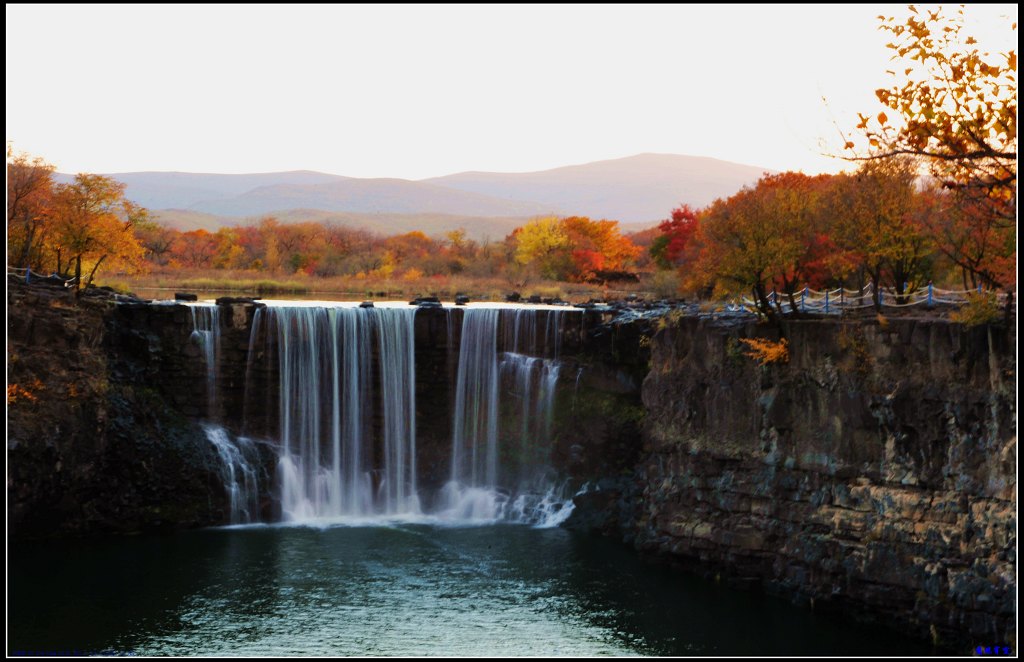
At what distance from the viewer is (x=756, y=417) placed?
35031 millimetres

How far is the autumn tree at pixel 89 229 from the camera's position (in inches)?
1640

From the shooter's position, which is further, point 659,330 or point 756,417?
point 659,330

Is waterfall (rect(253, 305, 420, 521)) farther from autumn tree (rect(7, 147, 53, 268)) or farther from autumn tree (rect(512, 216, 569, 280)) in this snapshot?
autumn tree (rect(512, 216, 569, 280))

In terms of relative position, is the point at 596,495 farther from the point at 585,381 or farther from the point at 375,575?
the point at 375,575

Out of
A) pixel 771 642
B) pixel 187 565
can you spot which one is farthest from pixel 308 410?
pixel 771 642

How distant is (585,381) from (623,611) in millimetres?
13357

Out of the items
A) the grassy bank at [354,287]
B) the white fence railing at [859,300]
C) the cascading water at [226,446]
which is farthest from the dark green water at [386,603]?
the grassy bank at [354,287]

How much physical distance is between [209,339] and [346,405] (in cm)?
586

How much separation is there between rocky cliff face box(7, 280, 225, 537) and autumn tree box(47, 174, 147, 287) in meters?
1.90

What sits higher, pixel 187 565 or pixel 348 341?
pixel 348 341

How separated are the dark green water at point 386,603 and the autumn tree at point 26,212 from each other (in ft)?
42.7

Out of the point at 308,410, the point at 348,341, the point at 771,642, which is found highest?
the point at 348,341

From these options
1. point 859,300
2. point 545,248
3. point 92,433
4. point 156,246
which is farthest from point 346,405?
point 156,246

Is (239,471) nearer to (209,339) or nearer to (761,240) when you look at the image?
(209,339)
